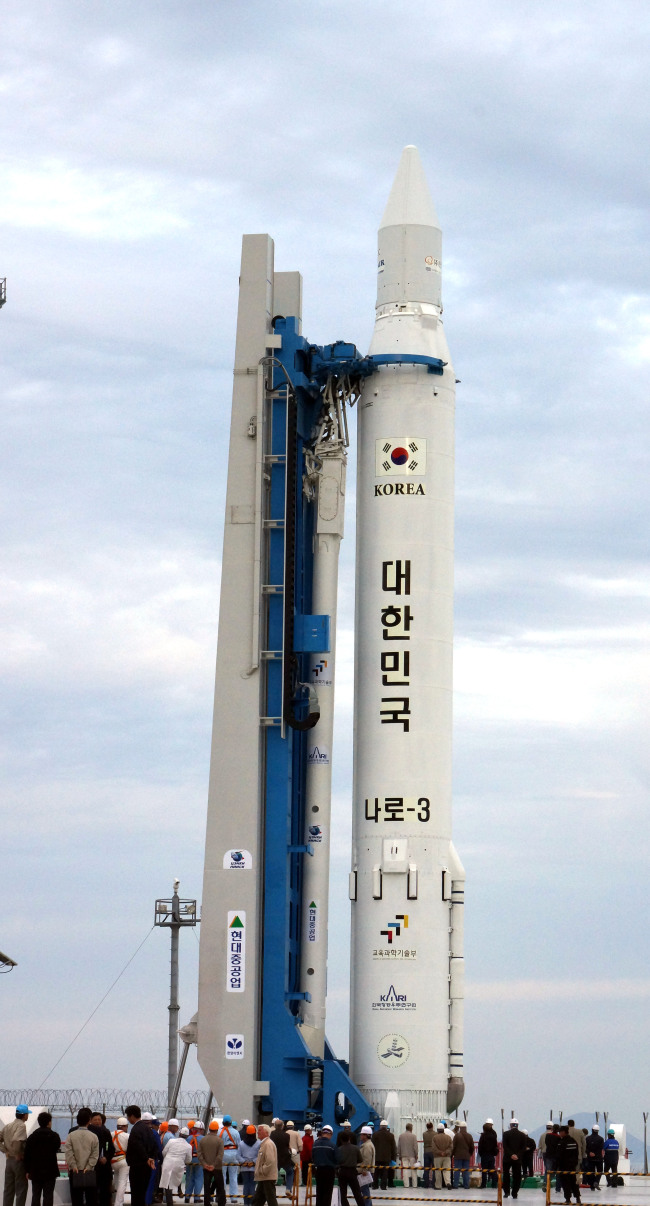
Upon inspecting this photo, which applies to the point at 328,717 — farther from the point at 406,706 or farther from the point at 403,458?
the point at 403,458

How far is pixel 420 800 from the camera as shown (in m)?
34.8

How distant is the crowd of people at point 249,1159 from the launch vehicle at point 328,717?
180cm

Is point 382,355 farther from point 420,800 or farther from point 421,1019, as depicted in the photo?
point 421,1019

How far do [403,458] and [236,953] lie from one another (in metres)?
10.4

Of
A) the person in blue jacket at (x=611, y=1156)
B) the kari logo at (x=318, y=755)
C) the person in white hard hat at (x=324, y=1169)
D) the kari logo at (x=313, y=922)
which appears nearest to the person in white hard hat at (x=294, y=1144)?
the person in white hard hat at (x=324, y=1169)

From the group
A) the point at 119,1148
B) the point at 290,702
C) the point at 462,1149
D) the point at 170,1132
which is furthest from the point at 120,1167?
the point at 290,702

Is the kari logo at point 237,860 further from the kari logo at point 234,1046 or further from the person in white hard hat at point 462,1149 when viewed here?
the person in white hard hat at point 462,1149

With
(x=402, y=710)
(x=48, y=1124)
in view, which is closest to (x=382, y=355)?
(x=402, y=710)

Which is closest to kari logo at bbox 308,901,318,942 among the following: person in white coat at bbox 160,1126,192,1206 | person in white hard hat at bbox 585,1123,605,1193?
person in white hard hat at bbox 585,1123,605,1193

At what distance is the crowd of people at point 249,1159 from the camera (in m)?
22.6

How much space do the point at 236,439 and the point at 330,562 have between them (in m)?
3.12

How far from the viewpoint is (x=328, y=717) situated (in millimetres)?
35344

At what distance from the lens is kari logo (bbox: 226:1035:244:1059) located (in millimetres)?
33156

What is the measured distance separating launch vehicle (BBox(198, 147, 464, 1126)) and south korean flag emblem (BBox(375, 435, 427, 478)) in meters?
0.03
